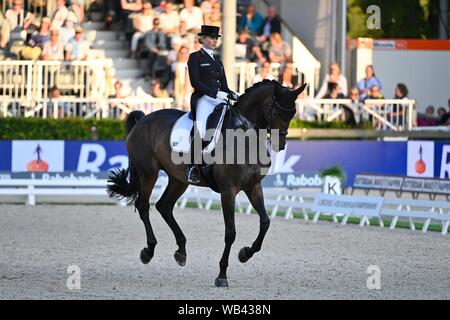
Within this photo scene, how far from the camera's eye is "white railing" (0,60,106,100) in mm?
25531

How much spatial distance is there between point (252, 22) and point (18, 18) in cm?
534

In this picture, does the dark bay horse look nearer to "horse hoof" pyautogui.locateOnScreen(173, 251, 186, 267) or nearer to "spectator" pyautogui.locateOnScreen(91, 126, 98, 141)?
"horse hoof" pyautogui.locateOnScreen(173, 251, 186, 267)

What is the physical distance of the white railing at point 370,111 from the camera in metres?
26.5

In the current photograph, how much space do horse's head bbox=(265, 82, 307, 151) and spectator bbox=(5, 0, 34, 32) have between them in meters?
15.5

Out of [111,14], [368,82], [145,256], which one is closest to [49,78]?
[111,14]

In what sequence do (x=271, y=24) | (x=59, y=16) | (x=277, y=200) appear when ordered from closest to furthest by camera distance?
(x=277, y=200) < (x=59, y=16) < (x=271, y=24)

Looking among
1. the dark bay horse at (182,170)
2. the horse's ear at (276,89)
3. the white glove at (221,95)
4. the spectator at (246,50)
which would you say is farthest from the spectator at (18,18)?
the horse's ear at (276,89)

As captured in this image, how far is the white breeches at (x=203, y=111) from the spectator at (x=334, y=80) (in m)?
14.1

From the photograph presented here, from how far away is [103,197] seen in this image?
2366 centimetres

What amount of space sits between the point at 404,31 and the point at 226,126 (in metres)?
18.7

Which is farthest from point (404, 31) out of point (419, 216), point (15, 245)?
point (15, 245)

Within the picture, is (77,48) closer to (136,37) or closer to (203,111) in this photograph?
(136,37)

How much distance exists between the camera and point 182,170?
13484 millimetres

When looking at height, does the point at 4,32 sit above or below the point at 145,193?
above
